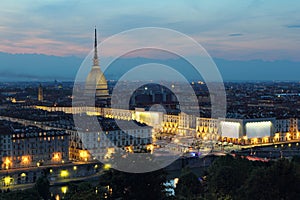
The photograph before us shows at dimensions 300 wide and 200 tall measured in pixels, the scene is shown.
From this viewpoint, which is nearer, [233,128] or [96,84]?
[233,128]

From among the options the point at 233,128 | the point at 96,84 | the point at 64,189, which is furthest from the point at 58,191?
the point at 96,84

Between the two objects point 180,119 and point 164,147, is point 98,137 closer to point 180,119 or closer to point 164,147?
point 164,147

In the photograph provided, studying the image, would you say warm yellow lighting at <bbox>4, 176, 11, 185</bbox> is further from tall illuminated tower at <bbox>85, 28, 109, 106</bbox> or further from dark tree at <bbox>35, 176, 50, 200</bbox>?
tall illuminated tower at <bbox>85, 28, 109, 106</bbox>

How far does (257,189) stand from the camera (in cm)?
1058

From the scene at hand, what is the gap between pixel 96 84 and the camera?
1774 inches

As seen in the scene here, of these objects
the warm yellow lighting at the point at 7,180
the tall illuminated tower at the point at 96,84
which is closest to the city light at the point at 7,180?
the warm yellow lighting at the point at 7,180

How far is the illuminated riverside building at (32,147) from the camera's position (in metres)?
19.4

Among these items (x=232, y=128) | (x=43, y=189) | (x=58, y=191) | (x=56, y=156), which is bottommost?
(x=58, y=191)

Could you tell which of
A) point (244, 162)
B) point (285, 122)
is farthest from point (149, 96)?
point (244, 162)

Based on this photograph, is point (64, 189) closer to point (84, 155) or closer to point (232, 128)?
point (84, 155)

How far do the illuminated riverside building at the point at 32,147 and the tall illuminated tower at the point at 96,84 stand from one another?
23.2 metres

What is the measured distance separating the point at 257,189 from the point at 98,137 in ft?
38.2

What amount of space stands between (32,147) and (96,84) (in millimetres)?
25419

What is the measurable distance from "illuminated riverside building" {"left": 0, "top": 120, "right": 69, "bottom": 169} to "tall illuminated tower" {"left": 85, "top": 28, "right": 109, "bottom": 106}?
76.2 feet
